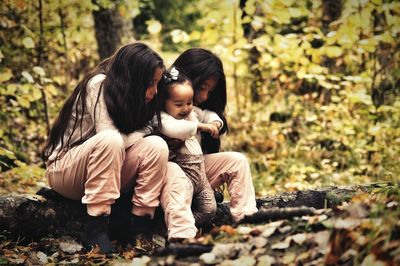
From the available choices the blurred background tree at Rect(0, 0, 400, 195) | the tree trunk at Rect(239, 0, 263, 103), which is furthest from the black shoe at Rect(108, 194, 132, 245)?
the tree trunk at Rect(239, 0, 263, 103)

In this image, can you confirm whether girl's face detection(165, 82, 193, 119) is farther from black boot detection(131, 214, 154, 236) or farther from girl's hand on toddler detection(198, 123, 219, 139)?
black boot detection(131, 214, 154, 236)

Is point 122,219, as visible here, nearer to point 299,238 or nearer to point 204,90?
point 204,90

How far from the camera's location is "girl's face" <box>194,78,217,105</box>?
3630mm

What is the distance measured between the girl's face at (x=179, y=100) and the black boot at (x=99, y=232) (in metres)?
0.81

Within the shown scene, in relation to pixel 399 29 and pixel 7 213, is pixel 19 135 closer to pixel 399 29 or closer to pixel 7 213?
pixel 7 213

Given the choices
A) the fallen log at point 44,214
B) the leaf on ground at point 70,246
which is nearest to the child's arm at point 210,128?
the fallen log at point 44,214

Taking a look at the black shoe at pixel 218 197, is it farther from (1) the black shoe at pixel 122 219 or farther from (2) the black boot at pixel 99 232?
(2) the black boot at pixel 99 232

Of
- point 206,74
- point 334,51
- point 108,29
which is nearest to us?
point 206,74

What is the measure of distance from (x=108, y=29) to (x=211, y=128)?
3483mm

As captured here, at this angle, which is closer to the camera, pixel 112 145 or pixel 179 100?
pixel 112 145

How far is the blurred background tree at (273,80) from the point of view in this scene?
4.98m

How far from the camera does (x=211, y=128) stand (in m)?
3.46

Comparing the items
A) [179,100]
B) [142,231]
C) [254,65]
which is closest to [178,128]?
[179,100]

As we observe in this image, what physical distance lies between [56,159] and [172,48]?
8343 millimetres
